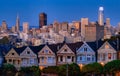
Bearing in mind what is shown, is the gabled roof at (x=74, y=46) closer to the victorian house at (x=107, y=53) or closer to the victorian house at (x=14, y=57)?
the victorian house at (x=107, y=53)

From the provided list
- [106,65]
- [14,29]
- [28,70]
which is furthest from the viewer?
[14,29]

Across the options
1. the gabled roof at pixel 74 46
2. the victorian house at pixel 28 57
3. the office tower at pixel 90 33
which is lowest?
the victorian house at pixel 28 57

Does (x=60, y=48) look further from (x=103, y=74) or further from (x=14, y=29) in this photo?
(x=14, y=29)

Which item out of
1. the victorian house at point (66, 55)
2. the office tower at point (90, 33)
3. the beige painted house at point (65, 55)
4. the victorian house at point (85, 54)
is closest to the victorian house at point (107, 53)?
the victorian house at point (85, 54)

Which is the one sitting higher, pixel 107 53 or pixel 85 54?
pixel 107 53

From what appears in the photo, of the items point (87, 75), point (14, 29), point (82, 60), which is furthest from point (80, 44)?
point (14, 29)

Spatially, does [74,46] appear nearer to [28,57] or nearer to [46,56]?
[46,56]

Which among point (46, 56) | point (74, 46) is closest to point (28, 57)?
point (46, 56)

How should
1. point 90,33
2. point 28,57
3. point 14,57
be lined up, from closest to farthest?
point 28,57 < point 14,57 < point 90,33

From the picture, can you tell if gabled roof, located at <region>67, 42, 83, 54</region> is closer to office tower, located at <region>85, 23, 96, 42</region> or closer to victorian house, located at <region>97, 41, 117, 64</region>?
victorian house, located at <region>97, 41, 117, 64</region>

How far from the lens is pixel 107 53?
67.8m

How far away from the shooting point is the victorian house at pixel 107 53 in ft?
221

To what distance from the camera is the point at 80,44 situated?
70.9 m

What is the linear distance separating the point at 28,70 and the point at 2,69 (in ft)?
14.5
